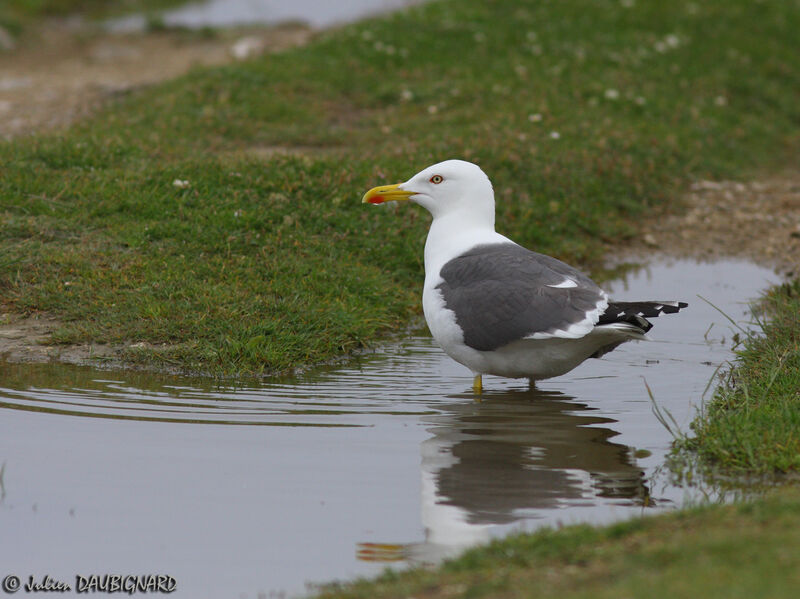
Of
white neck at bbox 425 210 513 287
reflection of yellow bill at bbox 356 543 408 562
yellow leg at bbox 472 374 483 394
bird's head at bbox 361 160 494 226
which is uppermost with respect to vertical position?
bird's head at bbox 361 160 494 226

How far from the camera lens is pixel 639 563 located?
397cm

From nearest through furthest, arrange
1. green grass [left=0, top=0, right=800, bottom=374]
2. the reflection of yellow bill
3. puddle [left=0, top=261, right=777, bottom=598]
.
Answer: the reflection of yellow bill → puddle [left=0, top=261, right=777, bottom=598] → green grass [left=0, top=0, right=800, bottom=374]

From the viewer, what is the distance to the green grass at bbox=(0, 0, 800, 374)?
835cm

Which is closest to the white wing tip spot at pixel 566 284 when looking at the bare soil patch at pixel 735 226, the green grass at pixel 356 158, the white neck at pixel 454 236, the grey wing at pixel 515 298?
the grey wing at pixel 515 298

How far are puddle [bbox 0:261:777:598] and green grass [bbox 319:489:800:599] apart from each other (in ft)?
1.46

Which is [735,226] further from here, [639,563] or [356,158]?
[639,563]

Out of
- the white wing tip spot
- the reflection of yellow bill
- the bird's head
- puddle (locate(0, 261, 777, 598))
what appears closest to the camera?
the reflection of yellow bill

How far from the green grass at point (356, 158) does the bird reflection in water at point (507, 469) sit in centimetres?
169

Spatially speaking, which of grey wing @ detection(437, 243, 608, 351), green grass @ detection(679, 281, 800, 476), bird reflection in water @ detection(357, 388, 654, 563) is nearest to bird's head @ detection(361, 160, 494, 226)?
grey wing @ detection(437, 243, 608, 351)

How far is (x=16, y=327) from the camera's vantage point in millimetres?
8102

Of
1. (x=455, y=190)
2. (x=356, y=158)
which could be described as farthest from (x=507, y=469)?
(x=356, y=158)

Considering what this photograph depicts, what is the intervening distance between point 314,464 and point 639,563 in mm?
2224

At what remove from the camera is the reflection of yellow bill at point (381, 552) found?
4.71 metres

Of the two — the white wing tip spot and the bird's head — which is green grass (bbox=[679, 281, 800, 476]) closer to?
the white wing tip spot
